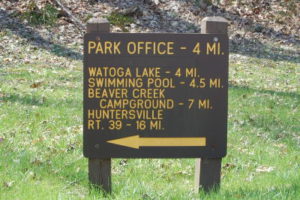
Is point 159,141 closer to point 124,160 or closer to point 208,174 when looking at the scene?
point 208,174

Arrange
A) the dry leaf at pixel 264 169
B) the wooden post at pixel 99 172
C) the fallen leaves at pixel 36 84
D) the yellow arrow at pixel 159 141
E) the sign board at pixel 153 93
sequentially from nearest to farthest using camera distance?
1. the sign board at pixel 153 93
2. the yellow arrow at pixel 159 141
3. the wooden post at pixel 99 172
4. the dry leaf at pixel 264 169
5. the fallen leaves at pixel 36 84

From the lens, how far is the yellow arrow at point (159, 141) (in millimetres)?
5211

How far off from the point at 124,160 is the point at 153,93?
2.10 meters

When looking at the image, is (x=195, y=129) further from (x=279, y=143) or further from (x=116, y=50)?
(x=279, y=143)

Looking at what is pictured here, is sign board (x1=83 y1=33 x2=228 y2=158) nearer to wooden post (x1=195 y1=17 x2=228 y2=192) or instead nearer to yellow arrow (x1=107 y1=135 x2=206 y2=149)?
yellow arrow (x1=107 y1=135 x2=206 y2=149)

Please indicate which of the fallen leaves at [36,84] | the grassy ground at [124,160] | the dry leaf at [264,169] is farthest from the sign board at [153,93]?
the fallen leaves at [36,84]

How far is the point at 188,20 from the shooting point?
2222 centimetres

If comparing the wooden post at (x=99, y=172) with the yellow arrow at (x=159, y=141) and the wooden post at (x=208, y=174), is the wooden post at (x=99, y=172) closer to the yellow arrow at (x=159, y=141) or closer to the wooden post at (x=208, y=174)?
the yellow arrow at (x=159, y=141)

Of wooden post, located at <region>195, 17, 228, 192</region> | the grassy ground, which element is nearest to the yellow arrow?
wooden post, located at <region>195, 17, 228, 192</region>

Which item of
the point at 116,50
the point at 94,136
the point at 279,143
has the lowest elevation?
the point at 279,143

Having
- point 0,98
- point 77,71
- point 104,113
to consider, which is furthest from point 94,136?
point 77,71

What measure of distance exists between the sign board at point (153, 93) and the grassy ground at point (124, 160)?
482 millimetres

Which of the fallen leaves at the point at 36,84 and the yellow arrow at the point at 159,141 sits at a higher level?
the yellow arrow at the point at 159,141

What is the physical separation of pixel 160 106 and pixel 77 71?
365 inches
